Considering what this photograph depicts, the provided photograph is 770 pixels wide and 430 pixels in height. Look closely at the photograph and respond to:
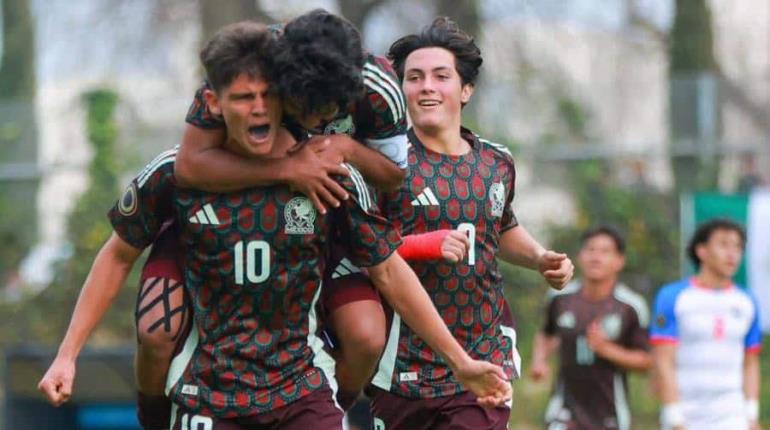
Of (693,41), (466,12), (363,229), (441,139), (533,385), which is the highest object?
(466,12)

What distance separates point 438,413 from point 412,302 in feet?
3.22

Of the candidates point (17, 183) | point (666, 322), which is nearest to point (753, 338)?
point (666, 322)

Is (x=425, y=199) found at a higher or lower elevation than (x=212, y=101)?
lower

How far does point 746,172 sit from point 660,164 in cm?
81

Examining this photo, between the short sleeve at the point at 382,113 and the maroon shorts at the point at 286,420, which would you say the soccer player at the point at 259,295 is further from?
the short sleeve at the point at 382,113

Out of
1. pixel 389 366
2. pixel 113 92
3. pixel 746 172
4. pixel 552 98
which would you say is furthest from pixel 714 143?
pixel 389 366

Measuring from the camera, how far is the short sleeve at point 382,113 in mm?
5301

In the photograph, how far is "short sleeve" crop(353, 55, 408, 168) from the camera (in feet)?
17.4

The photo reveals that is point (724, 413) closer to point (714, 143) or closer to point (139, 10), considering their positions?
point (714, 143)

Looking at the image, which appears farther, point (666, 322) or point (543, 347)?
point (543, 347)

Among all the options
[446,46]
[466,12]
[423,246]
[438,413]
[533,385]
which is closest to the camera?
[423,246]

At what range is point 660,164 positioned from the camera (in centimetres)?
1588

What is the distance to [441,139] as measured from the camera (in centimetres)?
635

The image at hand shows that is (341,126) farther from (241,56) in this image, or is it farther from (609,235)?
(609,235)
